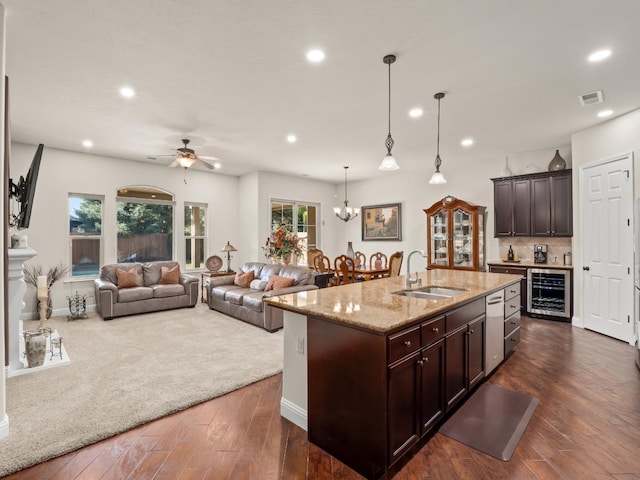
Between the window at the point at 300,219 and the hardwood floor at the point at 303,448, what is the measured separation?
5371mm

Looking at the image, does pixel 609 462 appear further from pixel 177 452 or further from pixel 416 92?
pixel 416 92

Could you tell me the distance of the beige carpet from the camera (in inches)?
91.4

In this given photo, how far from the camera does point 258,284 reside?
18.7ft

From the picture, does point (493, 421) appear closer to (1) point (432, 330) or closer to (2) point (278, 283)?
(1) point (432, 330)

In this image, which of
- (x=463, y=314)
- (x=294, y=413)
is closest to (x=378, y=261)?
(x=463, y=314)

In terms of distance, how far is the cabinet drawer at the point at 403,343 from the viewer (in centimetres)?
183

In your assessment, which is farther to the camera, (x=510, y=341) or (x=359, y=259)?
(x=359, y=259)

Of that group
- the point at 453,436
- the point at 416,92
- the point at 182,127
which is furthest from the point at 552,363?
the point at 182,127

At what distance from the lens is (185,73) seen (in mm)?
3133

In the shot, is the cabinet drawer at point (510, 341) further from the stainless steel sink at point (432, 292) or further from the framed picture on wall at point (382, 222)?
the framed picture on wall at point (382, 222)

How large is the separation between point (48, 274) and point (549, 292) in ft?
27.4

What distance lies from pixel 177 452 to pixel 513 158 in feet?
21.9

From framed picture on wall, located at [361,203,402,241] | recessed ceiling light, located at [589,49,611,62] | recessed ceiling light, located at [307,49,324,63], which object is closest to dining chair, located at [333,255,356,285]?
framed picture on wall, located at [361,203,402,241]

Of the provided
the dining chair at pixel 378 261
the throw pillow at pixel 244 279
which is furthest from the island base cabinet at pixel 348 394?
the dining chair at pixel 378 261
